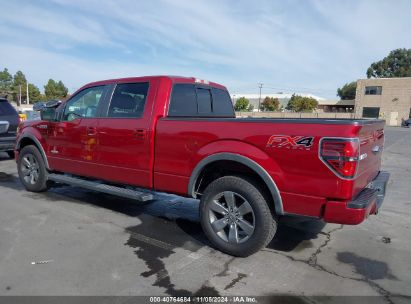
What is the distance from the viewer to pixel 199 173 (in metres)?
4.18

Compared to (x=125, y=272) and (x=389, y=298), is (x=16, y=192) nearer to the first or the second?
(x=125, y=272)

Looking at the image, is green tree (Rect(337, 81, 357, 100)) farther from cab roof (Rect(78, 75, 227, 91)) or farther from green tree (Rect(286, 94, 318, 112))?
cab roof (Rect(78, 75, 227, 91))

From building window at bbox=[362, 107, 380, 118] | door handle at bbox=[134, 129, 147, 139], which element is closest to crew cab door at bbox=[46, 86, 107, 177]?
door handle at bbox=[134, 129, 147, 139]

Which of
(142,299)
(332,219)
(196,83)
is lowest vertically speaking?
(142,299)

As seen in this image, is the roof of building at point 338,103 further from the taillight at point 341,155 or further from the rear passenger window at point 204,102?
the taillight at point 341,155

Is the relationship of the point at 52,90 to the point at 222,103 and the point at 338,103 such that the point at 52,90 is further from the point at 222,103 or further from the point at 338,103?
the point at 222,103

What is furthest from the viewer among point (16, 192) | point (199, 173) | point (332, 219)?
point (16, 192)

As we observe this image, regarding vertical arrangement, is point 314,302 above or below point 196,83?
below

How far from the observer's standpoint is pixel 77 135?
18.3ft

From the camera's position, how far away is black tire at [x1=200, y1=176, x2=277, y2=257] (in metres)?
3.76

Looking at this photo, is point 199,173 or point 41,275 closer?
point 41,275

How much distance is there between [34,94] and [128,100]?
97.0 metres

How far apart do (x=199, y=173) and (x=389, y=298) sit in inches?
86.7

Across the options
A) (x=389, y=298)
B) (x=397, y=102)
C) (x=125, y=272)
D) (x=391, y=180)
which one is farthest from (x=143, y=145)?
(x=397, y=102)
